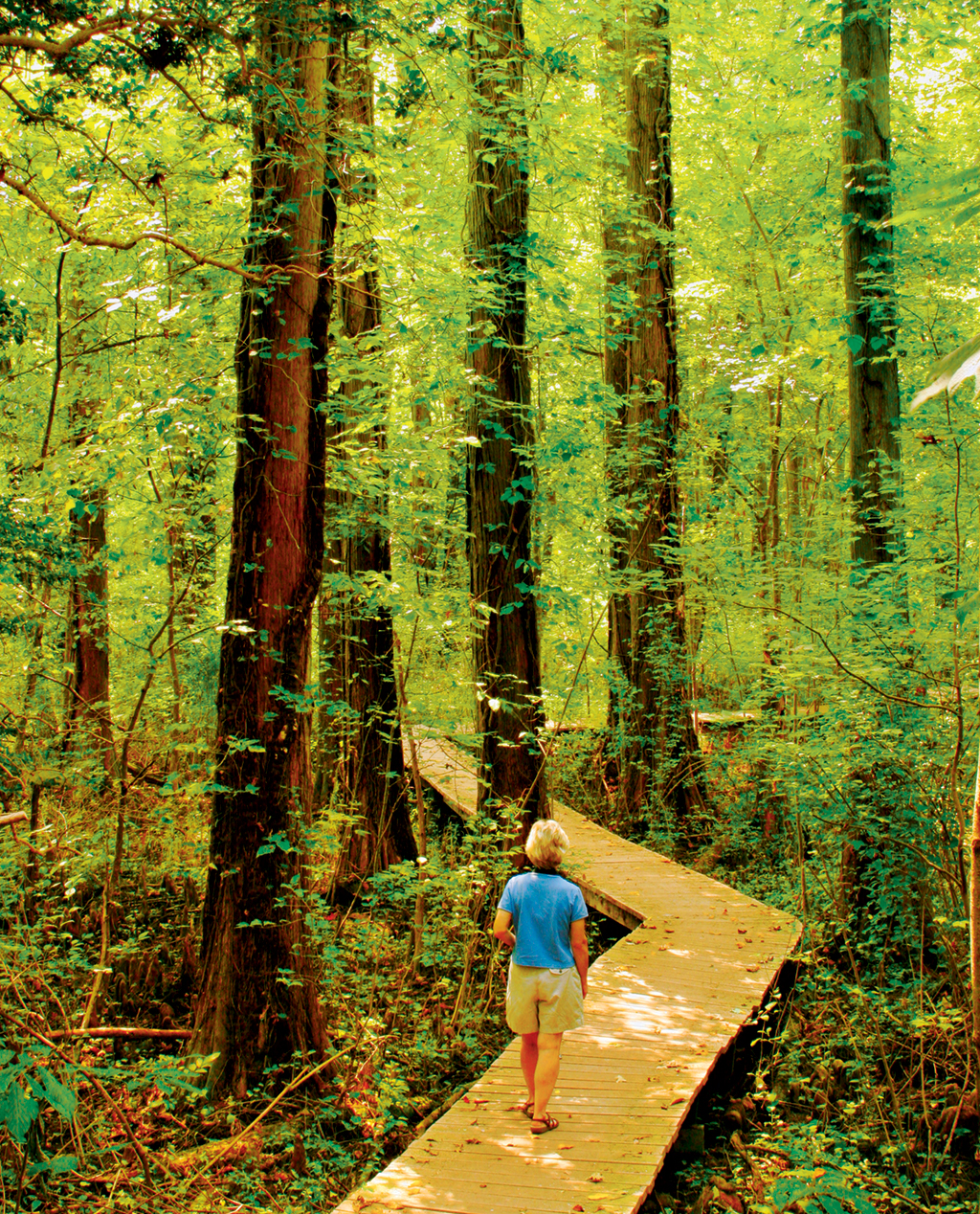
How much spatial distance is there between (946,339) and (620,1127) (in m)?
8.54

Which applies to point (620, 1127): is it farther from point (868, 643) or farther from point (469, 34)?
point (469, 34)

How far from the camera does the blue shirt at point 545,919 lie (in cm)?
455

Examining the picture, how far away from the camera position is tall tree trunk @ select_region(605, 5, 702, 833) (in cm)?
1029

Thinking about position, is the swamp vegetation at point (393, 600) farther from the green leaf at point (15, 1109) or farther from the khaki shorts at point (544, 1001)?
the khaki shorts at point (544, 1001)

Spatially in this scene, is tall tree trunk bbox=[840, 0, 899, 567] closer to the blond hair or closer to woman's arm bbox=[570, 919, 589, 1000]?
the blond hair

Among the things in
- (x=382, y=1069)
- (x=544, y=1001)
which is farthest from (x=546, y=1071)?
(x=382, y=1069)

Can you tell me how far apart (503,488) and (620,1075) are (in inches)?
180

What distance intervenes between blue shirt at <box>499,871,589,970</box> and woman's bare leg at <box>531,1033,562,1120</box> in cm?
37

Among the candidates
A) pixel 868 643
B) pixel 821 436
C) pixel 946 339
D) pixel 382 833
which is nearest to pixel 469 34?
pixel 868 643

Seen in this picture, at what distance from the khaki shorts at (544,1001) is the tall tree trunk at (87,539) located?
296 cm

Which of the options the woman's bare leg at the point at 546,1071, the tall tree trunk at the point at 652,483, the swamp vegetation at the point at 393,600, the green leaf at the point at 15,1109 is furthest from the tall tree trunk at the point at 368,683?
the green leaf at the point at 15,1109

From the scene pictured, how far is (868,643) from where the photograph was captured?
696cm

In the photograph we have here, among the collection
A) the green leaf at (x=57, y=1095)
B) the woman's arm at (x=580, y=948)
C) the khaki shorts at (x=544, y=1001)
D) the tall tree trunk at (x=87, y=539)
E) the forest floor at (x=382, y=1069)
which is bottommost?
the forest floor at (x=382, y=1069)

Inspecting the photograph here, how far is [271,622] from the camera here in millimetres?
5500
